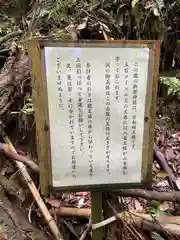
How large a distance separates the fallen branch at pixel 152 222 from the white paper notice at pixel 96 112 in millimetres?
353

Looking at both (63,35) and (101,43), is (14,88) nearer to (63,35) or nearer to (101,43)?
(63,35)

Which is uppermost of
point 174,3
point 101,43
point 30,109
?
point 174,3

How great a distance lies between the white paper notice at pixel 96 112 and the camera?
5.33ft

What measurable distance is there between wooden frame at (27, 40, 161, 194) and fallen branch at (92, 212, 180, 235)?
32 cm

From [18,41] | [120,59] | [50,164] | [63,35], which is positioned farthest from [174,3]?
[50,164]

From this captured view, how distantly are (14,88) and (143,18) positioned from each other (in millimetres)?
1375

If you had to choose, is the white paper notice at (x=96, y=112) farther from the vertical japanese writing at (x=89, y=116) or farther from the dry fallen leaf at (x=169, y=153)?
the dry fallen leaf at (x=169, y=153)

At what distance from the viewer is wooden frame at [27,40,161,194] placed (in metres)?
1.60

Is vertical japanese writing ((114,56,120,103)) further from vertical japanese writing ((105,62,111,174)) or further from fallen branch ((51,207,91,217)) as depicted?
fallen branch ((51,207,91,217))

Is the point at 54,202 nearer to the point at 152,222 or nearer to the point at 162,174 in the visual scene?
the point at 152,222

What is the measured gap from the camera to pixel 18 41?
3.40 meters

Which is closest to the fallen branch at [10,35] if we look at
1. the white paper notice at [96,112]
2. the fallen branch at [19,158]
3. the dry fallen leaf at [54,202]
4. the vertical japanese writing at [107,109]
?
the fallen branch at [19,158]

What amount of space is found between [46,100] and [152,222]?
3.48ft

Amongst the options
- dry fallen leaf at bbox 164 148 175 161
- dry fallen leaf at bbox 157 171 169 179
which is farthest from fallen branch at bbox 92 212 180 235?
dry fallen leaf at bbox 164 148 175 161
